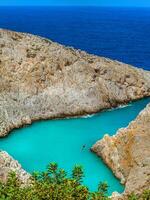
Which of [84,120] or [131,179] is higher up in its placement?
[84,120]

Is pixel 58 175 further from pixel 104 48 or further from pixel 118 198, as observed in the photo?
pixel 104 48

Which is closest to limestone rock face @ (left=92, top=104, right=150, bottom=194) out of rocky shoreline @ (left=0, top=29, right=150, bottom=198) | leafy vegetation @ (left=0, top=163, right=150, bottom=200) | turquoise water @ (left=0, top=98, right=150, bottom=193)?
turquoise water @ (left=0, top=98, right=150, bottom=193)

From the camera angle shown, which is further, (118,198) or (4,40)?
(4,40)

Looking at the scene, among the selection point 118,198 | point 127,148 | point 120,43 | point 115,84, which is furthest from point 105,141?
point 120,43

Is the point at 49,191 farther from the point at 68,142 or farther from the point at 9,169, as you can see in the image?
the point at 68,142

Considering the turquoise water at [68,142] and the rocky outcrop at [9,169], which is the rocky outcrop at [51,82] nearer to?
the turquoise water at [68,142]

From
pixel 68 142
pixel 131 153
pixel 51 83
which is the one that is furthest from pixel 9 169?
pixel 51 83

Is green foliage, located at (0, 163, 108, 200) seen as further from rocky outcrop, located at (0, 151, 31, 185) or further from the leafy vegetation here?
rocky outcrop, located at (0, 151, 31, 185)

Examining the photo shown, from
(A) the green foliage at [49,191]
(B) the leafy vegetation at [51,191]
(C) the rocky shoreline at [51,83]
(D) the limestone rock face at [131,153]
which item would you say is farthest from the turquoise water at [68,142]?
(A) the green foliage at [49,191]
